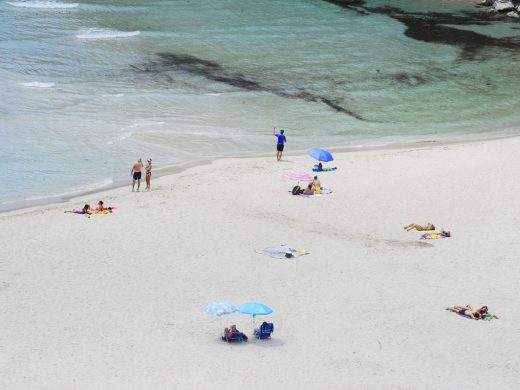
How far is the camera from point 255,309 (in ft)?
63.7

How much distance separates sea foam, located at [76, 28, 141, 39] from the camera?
47.4 meters

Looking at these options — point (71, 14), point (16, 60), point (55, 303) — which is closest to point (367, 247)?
point (55, 303)

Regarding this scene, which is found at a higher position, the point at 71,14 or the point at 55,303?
the point at 71,14

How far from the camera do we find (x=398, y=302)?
69.7 feet

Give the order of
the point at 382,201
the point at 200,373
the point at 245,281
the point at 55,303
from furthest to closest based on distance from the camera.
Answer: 1. the point at 382,201
2. the point at 245,281
3. the point at 55,303
4. the point at 200,373

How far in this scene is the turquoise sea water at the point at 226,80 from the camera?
112ft

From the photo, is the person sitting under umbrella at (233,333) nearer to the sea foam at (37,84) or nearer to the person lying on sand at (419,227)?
the person lying on sand at (419,227)

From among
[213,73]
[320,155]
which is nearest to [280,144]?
[320,155]

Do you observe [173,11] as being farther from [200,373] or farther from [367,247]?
[200,373]

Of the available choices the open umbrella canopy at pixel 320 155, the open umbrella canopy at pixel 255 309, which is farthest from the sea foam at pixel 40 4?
the open umbrella canopy at pixel 255 309

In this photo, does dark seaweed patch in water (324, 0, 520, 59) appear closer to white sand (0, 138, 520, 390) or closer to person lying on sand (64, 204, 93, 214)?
white sand (0, 138, 520, 390)

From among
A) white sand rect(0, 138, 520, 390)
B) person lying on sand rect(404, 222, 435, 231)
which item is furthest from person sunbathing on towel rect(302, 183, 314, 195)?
person lying on sand rect(404, 222, 435, 231)

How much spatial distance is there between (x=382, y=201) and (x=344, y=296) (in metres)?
7.28

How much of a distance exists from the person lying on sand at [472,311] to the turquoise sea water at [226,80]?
12.9 metres
